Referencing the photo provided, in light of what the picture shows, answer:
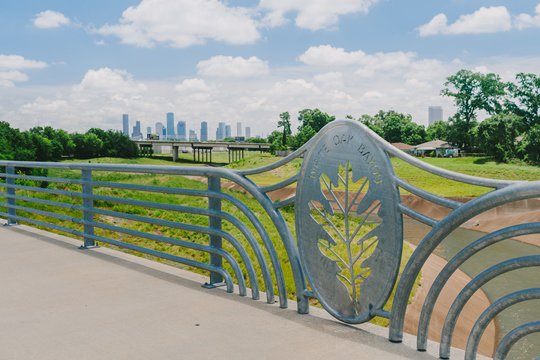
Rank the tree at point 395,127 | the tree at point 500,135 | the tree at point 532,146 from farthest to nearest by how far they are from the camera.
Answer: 1. the tree at point 395,127
2. the tree at point 500,135
3. the tree at point 532,146

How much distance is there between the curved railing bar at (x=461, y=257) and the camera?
9.64 ft

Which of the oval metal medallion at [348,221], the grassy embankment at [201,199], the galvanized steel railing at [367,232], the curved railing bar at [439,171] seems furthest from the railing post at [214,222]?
the grassy embankment at [201,199]

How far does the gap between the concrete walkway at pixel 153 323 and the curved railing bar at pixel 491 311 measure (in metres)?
0.35

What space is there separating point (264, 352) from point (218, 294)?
142 cm

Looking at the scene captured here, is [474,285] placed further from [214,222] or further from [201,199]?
[201,199]

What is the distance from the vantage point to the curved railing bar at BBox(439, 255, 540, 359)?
2967 millimetres

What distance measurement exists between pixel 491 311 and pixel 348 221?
1.19m

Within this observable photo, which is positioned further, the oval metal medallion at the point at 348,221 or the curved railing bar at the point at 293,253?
the curved railing bar at the point at 293,253

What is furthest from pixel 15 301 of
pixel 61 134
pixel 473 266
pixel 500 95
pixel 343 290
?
pixel 61 134

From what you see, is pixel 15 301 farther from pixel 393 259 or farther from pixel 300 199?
pixel 393 259

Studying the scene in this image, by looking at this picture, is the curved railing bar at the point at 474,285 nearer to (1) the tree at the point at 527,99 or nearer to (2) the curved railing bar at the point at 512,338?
(2) the curved railing bar at the point at 512,338

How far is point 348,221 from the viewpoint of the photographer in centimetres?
399

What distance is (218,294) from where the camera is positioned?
4930 millimetres

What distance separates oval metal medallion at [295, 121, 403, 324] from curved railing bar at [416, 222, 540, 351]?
0.29 metres
